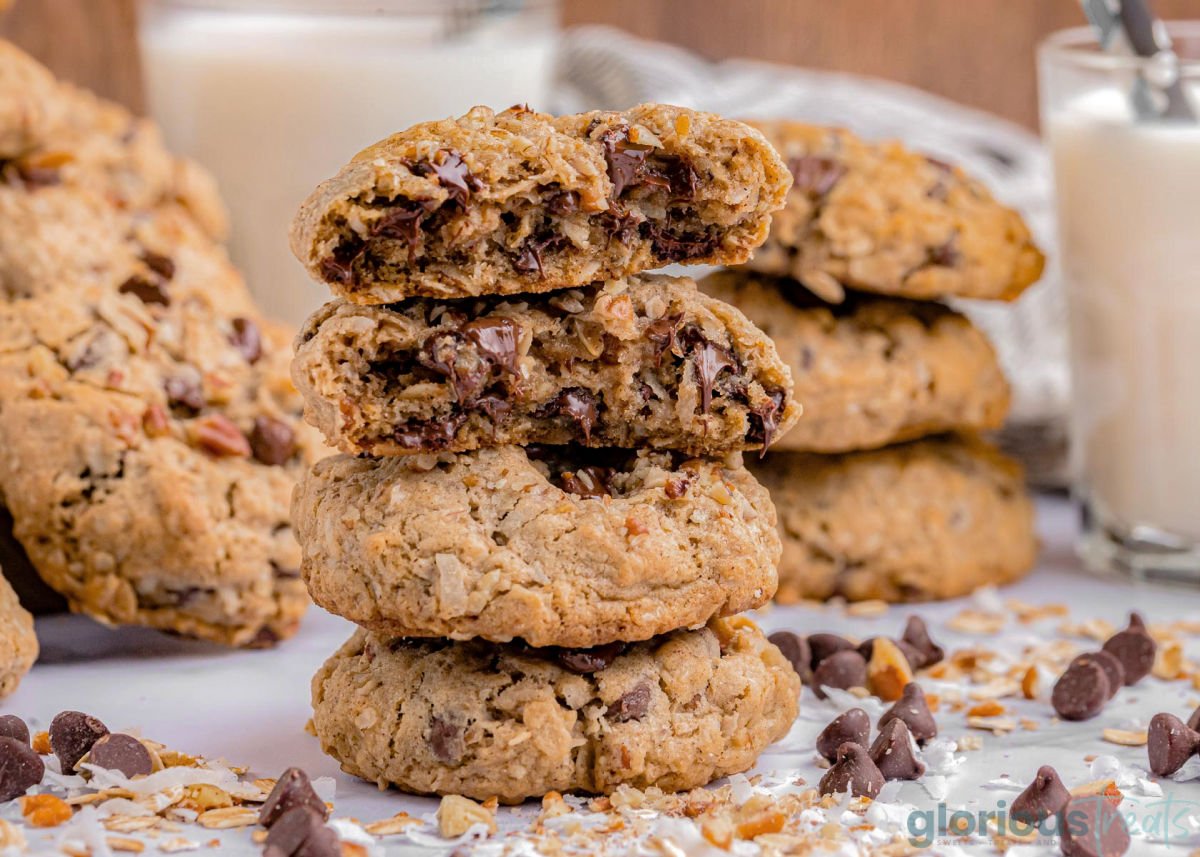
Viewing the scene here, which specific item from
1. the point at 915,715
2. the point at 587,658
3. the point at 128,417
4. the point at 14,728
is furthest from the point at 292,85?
the point at 915,715

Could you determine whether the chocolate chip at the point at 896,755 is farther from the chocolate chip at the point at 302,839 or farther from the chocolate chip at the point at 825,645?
the chocolate chip at the point at 302,839

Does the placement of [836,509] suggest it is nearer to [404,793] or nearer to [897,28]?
[404,793]

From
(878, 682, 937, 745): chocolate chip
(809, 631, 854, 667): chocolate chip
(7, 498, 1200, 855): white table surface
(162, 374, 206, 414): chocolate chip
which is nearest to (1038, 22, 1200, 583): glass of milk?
(7, 498, 1200, 855): white table surface

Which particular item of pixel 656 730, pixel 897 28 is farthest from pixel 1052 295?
pixel 656 730

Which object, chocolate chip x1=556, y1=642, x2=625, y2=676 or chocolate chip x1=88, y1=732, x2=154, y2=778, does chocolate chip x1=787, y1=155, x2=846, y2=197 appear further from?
chocolate chip x1=88, y1=732, x2=154, y2=778

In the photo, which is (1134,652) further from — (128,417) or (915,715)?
(128,417)

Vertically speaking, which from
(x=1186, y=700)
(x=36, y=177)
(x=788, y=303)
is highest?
(x=36, y=177)
